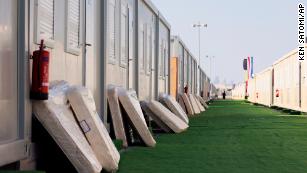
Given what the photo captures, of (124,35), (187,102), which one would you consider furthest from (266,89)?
(124,35)

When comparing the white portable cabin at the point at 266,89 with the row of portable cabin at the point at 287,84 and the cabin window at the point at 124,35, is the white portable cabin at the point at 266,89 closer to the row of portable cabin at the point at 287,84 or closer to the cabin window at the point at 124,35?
the row of portable cabin at the point at 287,84

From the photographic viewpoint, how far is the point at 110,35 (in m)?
10.5

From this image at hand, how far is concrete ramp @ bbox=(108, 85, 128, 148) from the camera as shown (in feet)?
31.3

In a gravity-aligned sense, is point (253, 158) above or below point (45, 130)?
below

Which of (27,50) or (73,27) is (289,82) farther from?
(27,50)

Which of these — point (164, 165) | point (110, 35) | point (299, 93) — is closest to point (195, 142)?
point (110, 35)

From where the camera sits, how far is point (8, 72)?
17.4 ft

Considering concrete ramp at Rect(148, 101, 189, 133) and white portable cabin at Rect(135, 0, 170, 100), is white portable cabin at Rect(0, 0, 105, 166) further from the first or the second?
white portable cabin at Rect(135, 0, 170, 100)

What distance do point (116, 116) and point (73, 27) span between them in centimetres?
237

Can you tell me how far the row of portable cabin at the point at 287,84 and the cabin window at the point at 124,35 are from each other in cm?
1304

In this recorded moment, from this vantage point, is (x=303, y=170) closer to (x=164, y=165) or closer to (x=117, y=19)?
(x=164, y=165)

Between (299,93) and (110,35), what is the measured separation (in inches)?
626

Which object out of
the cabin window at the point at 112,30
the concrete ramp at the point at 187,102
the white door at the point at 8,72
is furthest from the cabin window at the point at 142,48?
the concrete ramp at the point at 187,102

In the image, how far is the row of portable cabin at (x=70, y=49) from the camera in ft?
17.5
